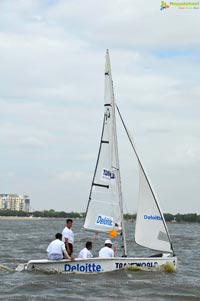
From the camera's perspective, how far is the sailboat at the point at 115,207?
2272cm

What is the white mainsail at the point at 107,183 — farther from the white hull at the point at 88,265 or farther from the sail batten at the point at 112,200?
the white hull at the point at 88,265

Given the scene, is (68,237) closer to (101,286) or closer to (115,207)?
(115,207)

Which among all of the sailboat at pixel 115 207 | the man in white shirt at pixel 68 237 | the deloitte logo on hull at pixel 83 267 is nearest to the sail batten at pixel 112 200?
the sailboat at pixel 115 207

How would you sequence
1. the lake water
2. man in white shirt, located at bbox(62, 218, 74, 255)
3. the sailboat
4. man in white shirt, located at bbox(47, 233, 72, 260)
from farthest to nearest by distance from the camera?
the sailboat < man in white shirt, located at bbox(62, 218, 74, 255) < man in white shirt, located at bbox(47, 233, 72, 260) < the lake water

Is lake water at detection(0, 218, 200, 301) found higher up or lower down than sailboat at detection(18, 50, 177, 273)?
lower down

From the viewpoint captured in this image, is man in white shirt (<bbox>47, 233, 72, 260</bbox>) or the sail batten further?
the sail batten

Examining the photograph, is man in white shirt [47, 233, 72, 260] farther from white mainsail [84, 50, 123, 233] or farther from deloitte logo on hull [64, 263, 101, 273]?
white mainsail [84, 50, 123, 233]

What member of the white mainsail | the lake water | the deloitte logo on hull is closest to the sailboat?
the white mainsail

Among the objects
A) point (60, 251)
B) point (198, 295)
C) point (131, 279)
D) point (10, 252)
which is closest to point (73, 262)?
point (60, 251)

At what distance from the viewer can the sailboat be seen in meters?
22.7

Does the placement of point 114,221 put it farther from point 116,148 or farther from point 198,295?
point 198,295

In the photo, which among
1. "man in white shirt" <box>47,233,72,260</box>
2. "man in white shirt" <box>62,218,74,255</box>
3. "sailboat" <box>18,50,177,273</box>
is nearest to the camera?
"man in white shirt" <box>47,233,72,260</box>

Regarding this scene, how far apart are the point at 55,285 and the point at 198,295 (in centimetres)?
449

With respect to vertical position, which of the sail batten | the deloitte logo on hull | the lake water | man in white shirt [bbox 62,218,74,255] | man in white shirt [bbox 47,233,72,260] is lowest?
the lake water
